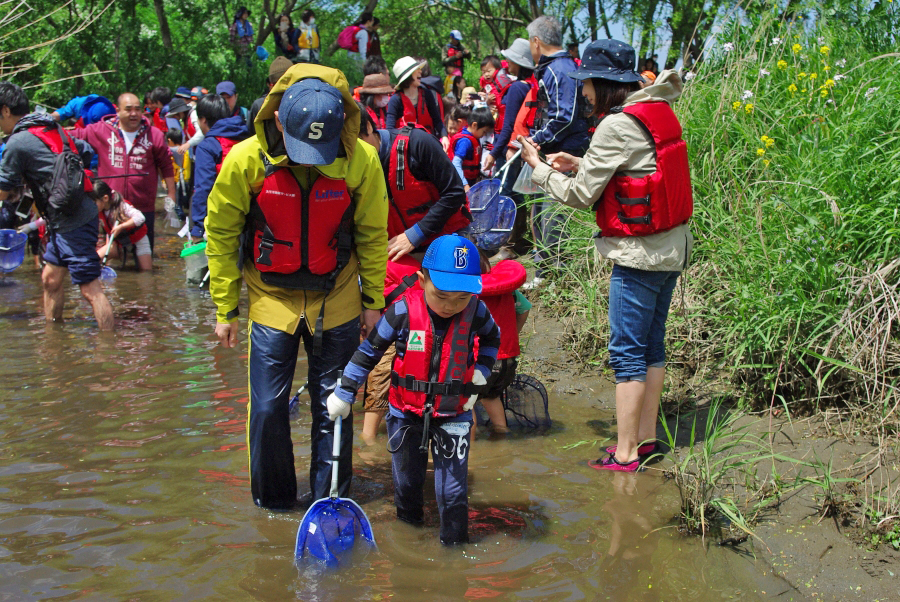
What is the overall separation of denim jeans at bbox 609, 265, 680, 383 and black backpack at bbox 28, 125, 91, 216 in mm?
4677

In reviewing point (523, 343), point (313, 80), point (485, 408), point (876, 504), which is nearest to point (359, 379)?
point (313, 80)

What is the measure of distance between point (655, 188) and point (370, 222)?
4.70 feet

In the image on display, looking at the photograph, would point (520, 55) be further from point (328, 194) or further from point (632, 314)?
point (328, 194)

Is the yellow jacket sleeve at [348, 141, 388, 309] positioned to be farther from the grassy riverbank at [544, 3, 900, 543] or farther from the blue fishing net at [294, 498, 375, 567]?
the grassy riverbank at [544, 3, 900, 543]

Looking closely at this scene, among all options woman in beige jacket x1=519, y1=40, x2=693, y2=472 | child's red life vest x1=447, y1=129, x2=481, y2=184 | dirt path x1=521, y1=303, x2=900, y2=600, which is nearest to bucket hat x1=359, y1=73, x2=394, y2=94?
woman in beige jacket x1=519, y1=40, x2=693, y2=472

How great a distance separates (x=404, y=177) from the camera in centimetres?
474

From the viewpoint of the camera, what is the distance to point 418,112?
839 cm

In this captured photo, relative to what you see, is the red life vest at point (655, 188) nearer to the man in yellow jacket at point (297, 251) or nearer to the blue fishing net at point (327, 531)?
the man in yellow jacket at point (297, 251)

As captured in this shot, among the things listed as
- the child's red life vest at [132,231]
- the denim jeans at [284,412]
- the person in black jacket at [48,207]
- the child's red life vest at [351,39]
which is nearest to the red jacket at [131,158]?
the child's red life vest at [132,231]

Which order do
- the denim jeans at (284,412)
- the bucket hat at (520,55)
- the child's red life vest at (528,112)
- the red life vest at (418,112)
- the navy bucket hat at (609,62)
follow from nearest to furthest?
the denim jeans at (284,412) < the navy bucket hat at (609,62) < the child's red life vest at (528,112) < the bucket hat at (520,55) < the red life vest at (418,112)

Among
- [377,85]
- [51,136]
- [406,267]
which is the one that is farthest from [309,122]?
[51,136]

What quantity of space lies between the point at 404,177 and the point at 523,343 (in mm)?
2099

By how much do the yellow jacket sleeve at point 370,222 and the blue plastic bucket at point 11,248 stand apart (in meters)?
6.06

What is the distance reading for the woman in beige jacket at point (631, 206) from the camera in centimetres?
420
